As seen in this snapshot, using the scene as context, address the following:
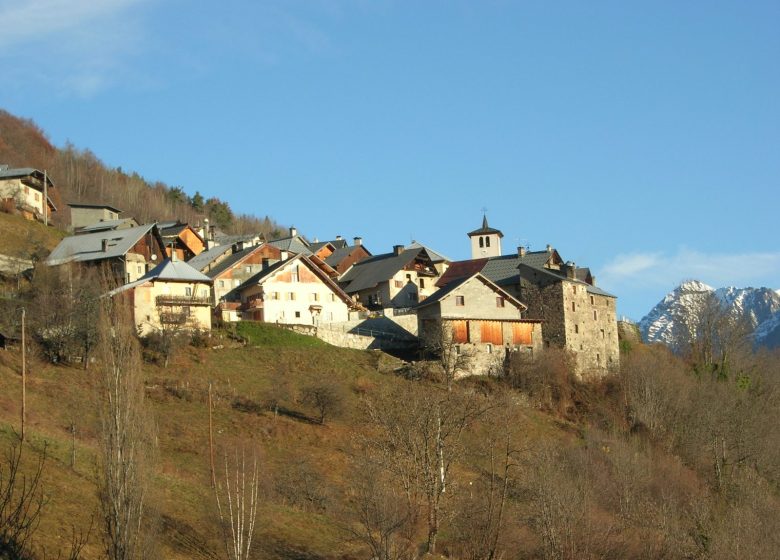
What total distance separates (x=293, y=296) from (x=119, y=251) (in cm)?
1362

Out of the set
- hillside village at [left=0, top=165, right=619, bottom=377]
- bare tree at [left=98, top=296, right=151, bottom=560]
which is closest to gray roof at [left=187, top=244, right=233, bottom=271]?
hillside village at [left=0, top=165, right=619, bottom=377]

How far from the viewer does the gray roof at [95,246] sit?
257 ft

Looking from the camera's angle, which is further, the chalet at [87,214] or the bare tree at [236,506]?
the chalet at [87,214]

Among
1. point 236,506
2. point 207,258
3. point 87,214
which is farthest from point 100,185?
point 236,506

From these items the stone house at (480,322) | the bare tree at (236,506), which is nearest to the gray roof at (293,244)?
the stone house at (480,322)

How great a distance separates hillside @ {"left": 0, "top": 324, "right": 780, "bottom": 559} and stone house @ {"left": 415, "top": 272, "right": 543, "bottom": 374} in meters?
2.76

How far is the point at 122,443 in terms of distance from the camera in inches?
1150

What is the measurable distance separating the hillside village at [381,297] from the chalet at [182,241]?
4675 millimetres

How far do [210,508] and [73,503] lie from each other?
5.28m

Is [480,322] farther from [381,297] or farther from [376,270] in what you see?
[376,270]

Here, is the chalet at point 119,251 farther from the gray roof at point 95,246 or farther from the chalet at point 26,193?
the chalet at point 26,193

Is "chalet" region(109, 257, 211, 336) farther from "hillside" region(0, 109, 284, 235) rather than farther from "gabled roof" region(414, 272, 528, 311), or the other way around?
Result: "hillside" region(0, 109, 284, 235)

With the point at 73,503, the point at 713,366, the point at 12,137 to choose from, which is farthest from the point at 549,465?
the point at 12,137

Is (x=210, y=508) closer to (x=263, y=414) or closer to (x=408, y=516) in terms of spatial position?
(x=408, y=516)
